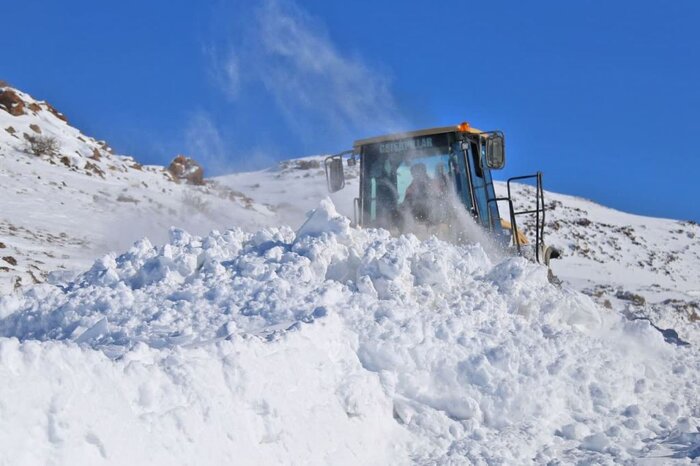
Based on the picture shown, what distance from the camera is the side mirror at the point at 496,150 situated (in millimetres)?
9148

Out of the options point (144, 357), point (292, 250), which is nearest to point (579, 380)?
point (292, 250)

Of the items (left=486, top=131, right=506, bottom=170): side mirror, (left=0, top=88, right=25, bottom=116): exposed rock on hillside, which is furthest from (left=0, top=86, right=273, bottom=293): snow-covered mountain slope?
(left=486, top=131, right=506, bottom=170): side mirror

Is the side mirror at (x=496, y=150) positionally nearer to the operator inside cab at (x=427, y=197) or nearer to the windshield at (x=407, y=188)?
the windshield at (x=407, y=188)

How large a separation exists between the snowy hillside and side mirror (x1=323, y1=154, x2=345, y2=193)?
2.15 meters

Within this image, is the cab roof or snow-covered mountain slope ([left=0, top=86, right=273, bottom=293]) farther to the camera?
snow-covered mountain slope ([left=0, top=86, right=273, bottom=293])

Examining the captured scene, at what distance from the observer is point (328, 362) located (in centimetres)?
510

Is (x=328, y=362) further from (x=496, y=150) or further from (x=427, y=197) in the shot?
(x=427, y=197)

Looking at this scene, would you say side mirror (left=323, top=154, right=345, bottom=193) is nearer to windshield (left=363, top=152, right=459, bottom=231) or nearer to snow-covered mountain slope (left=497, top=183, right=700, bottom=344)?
windshield (left=363, top=152, right=459, bottom=231)

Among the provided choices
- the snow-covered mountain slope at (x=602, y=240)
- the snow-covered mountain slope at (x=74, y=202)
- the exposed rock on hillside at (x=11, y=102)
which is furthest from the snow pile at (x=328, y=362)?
the exposed rock on hillside at (x=11, y=102)

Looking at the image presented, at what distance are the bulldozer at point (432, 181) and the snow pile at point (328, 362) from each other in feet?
5.53

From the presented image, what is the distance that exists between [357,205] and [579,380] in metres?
5.15

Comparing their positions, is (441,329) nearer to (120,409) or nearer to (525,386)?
(525,386)

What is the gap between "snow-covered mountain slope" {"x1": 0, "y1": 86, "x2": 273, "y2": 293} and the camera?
14.9 meters

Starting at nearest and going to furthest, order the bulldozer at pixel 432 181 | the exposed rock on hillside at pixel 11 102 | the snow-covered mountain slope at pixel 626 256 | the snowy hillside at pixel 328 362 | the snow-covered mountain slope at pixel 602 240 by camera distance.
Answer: the snowy hillside at pixel 328 362 → the bulldozer at pixel 432 181 → the snow-covered mountain slope at pixel 626 256 → the snow-covered mountain slope at pixel 602 240 → the exposed rock on hillside at pixel 11 102
